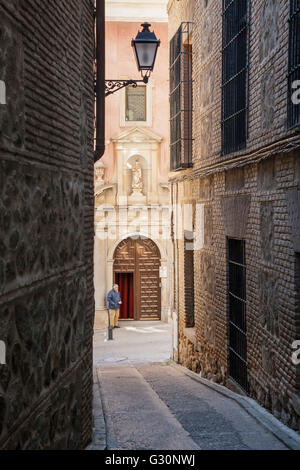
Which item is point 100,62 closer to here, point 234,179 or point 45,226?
point 234,179

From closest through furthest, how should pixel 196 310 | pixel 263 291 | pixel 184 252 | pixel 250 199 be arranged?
pixel 263 291 < pixel 250 199 < pixel 196 310 < pixel 184 252

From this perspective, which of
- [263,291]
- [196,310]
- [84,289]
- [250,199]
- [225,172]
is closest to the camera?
[84,289]

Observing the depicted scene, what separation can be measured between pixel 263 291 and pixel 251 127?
6.39 ft

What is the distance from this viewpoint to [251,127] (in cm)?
787

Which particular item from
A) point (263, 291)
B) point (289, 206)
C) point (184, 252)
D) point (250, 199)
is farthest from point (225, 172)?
point (184, 252)

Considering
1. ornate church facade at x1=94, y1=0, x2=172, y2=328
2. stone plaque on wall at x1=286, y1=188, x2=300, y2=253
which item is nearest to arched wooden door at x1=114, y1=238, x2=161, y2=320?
ornate church facade at x1=94, y1=0, x2=172, y2=328

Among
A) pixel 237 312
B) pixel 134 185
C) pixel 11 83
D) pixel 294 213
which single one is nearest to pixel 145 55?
pixel 237 312

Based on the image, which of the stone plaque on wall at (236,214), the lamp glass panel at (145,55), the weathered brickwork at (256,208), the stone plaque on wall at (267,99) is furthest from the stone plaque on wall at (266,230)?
the lamp glass panel at (145,55)

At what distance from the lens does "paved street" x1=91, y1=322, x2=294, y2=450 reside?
20.5 ft

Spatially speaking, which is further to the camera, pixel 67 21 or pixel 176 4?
pixel 176 4

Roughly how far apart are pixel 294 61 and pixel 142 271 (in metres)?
14.8

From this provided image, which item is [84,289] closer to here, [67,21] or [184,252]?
[67,21]

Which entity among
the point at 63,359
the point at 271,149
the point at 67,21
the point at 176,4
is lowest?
the point at 63,359

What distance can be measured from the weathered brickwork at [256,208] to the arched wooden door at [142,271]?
904 centimetres
